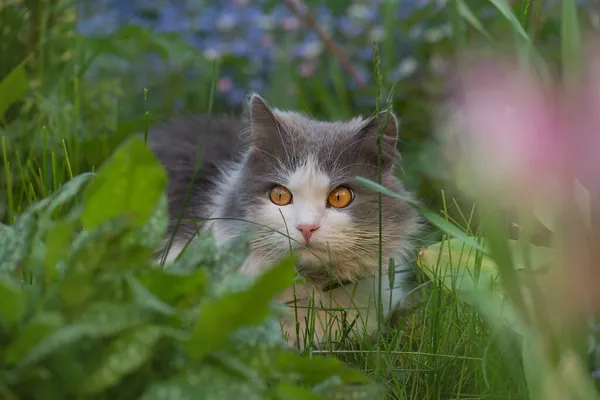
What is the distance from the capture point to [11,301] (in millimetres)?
836

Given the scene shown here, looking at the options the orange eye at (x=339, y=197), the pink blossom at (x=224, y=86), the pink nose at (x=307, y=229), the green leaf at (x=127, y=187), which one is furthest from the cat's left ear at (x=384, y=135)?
the pink blossom at (x=224, y=86)

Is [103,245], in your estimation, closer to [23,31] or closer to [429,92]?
[23,31]

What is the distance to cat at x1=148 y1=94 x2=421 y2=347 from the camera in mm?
1786

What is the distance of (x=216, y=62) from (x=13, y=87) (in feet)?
2.13

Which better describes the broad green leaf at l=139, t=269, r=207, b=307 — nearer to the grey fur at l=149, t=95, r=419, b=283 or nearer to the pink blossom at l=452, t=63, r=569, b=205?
the pink blossom at l=452, t=63, r=569, b=205

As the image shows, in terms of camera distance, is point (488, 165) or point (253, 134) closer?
point (488, 165)

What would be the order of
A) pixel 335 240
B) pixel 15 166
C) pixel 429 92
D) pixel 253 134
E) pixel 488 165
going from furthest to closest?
pixel 429 92 < pixel 15 166 < pixel 253 134 < pixel 335 240 < pixel 488 165

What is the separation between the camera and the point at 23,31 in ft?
7.66

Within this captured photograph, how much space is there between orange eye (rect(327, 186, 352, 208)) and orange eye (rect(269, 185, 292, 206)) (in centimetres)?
10

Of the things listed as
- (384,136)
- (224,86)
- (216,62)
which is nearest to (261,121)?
(384,136)

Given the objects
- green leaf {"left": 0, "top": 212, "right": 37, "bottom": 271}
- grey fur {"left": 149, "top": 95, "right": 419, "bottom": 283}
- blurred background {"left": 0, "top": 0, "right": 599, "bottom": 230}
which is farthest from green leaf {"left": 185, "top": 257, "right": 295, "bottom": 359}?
blurred background {"left": 0, "top": 0, "right": 599, "bottom": 230}

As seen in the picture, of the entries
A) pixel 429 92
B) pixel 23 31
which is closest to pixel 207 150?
pixel 23 31

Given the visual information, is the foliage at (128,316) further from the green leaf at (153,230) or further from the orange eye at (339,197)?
the orange eye at (339,197)

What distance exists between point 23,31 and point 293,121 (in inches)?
35.6
